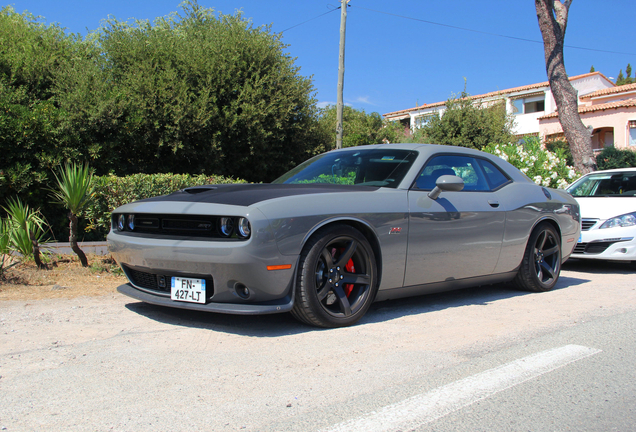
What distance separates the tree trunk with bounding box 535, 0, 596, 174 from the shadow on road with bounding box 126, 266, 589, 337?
11377mm

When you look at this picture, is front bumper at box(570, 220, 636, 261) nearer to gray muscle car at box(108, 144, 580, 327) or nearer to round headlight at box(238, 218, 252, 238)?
gray muscle car at box(108, 144, 580, 327)

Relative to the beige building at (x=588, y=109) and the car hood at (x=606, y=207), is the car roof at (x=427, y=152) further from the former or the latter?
the beige building at (x=588, y=109)

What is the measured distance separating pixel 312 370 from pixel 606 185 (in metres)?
7.55

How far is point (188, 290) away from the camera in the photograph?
12.1ft

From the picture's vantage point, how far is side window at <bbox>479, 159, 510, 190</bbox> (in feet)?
17.4

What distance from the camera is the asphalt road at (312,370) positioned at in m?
2.44

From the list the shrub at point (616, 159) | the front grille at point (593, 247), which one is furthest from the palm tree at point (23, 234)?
the shrub at point (616, 159)

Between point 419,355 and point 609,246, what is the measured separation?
5.13 metres

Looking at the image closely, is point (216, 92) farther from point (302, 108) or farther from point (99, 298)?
point (99, 298)

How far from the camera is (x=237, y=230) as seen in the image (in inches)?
139

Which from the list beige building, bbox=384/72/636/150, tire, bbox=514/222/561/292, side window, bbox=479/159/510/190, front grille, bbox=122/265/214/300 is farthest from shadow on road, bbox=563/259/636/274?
beige building, bbox=384/72/636/150

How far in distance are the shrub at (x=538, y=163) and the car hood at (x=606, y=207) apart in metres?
3.80

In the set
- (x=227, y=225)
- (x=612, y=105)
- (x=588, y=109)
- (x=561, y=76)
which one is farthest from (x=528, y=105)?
(x=227, y=225)

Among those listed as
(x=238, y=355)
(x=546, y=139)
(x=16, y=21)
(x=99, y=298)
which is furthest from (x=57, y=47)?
(x=546, y=139)
